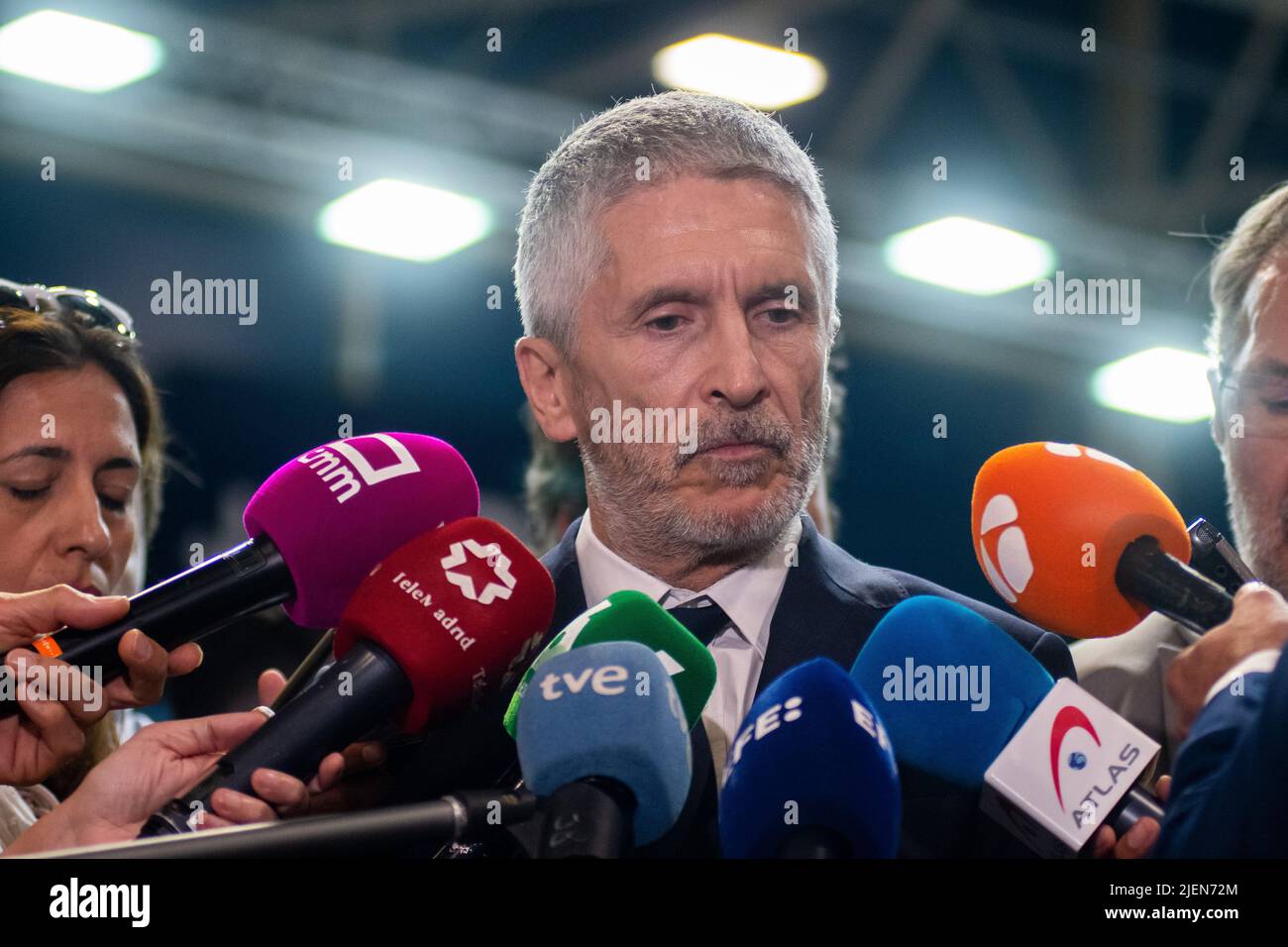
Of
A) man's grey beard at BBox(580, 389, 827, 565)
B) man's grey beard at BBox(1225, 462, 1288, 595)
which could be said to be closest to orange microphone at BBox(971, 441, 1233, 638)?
man's grey beard at BBox(580, 389, 827, 565)

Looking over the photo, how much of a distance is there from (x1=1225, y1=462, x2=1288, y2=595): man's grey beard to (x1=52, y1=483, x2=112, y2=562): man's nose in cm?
146

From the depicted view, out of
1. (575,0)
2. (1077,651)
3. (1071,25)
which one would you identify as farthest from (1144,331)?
(1077,651)

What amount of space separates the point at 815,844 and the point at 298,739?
18.4 inches

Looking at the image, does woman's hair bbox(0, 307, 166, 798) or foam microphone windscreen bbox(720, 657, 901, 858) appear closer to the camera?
foam microphone windscreen bbox(720, 657, 901, 858)

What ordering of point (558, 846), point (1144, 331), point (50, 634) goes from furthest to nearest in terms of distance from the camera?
point (1144, 331), point (50, 634), point (558, 846)

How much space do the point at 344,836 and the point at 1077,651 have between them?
115 centimetres

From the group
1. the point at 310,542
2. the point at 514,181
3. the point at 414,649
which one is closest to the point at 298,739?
the point at 414,649

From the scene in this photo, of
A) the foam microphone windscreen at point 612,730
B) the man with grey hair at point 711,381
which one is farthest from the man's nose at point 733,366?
the foam microphone windscreen at point 612,730

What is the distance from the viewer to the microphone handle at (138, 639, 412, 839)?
1.26 meters

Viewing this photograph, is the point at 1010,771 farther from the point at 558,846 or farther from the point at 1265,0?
the point at 1265,0

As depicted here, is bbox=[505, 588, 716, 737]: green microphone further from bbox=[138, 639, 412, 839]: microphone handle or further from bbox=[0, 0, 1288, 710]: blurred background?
bbox=[0, 0, 1288, 710]: blurred background

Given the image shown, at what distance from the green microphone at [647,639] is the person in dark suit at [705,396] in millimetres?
147

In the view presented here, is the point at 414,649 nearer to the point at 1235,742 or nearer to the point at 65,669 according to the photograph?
the point at 65,669

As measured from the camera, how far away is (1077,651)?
6.35 ft
